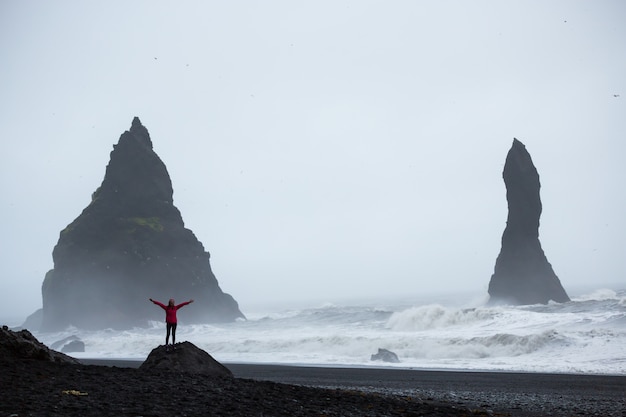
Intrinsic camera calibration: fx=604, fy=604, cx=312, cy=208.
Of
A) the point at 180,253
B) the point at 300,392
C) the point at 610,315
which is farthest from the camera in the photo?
the point at 180,253

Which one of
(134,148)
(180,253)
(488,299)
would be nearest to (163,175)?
(134,148)

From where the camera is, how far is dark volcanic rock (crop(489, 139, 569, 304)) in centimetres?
8488

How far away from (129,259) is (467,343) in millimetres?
68552

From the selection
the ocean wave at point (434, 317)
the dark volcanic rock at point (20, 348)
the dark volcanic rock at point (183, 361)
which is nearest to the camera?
the dark volcanic rock at point (20, 348)

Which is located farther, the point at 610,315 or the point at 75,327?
the point at 75,327

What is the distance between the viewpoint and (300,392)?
1723 centimetres

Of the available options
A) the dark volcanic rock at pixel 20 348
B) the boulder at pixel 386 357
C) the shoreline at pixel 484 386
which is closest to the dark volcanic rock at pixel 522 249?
the boulder at pixel 386 357

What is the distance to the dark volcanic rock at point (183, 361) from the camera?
20.3 m

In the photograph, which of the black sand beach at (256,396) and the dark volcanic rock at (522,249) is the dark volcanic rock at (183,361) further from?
the dark volcanic rock at (522,249)

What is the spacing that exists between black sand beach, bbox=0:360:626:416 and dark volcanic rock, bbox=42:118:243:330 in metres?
74.1

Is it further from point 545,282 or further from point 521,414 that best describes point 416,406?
point 545,282

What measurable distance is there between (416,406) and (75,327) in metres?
84.1

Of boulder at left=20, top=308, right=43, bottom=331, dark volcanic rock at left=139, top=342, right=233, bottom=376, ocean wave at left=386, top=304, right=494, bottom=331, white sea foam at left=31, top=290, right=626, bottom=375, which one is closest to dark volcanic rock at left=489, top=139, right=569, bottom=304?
white sea foam at left=31, top=290, right=626, bottom=375

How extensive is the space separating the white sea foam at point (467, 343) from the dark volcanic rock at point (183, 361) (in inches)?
702
